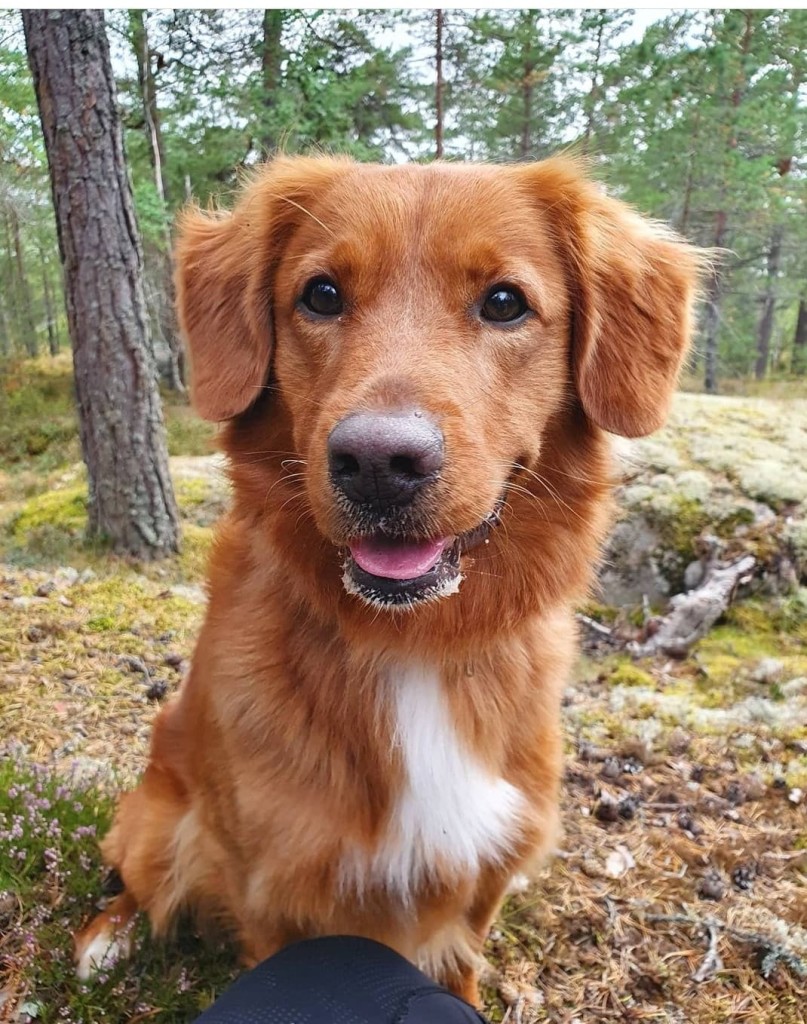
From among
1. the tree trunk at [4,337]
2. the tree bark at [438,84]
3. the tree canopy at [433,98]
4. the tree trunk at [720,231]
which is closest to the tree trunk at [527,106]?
the tree canopy at [433,98]

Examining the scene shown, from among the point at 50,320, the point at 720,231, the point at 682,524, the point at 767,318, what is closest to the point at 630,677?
the point at 682,524

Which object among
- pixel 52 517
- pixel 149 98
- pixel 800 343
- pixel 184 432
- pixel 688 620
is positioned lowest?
pixel 688 620

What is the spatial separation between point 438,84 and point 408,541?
15.7 feet

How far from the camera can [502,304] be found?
1846 millimetres

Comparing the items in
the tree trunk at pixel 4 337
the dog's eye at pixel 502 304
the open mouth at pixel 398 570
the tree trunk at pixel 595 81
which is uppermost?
the tree trunk at pixel 595 81

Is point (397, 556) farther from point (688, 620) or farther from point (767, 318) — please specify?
point (767, 318)

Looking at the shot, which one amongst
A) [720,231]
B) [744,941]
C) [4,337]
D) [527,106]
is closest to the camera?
[744,941]

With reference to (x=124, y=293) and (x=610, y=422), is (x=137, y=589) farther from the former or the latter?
(x=610, y=422)

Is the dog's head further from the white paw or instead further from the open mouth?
the white paw

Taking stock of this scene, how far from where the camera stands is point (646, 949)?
2.42m

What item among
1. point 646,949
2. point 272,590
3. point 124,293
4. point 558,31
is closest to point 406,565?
point 272,590

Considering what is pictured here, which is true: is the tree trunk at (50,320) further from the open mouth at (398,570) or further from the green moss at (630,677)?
the open mouth at (398,570)

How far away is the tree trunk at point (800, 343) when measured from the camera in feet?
56.5

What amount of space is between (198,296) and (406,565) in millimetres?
1108
